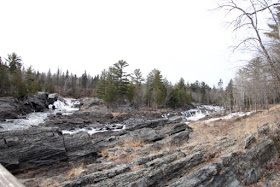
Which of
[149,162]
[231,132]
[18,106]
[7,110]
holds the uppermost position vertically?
[18,106]

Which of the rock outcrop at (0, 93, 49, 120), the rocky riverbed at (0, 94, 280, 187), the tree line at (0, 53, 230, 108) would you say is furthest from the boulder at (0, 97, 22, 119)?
the rocky riverbed at (0, 94, 280, 187)

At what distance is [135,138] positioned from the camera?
1387 centimetres

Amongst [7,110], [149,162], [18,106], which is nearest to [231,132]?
[149,162]

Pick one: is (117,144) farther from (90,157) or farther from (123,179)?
(123,179)

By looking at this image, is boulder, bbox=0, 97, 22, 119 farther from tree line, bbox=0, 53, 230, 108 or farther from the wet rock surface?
tree line, bbox=0, 53, 230, 108

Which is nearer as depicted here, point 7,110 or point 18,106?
point 7,110

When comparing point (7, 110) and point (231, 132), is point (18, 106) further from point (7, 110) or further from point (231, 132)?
point (231, 132)

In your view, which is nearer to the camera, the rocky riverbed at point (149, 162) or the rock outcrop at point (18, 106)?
the rocky riverbed at point (149, 162)

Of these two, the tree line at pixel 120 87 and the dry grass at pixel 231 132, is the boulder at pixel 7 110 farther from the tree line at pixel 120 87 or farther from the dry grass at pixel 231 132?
the dry grass at pixel 231 132

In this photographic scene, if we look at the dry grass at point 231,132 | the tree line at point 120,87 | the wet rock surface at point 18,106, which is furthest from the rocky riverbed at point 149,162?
the tree line at point 120,87

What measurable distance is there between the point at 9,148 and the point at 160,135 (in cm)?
1021

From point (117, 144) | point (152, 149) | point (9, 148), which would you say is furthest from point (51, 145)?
point (152, 149)

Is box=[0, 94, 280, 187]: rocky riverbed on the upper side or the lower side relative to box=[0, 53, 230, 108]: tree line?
lower

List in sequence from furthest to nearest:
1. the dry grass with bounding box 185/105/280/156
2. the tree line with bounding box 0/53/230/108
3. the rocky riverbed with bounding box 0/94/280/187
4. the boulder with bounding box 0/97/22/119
A: the tree line with bounding box 0/53/230/108, the boulder with bounding box 0/97/22/119, the dry grass with bounding box 185/105/280/156, the rocky riverbed with bounding box 0/94/280/187
